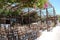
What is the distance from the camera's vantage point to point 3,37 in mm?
8266

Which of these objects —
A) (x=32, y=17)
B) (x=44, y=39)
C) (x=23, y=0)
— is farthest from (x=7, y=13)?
(x=23, y=0)

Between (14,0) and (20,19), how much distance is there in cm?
942

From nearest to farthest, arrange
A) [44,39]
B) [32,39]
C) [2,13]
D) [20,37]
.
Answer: [20,37] → [32,39] → [44,39] → [2,13]

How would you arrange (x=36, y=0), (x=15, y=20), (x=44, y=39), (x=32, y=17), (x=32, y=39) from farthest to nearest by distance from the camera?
1. (x=32, y=17)
2. (x=15, y=20)
3. (x=44, y=39)
4. (x=32, y=39)
5. (x=36, y=0)

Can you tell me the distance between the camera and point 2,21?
14.6m

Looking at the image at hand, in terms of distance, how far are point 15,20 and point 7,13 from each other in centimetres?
169

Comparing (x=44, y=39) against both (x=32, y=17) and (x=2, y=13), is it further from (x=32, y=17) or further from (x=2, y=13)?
(x=32, y=17)

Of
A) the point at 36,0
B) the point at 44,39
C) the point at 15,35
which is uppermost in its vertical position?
the point at 36,0

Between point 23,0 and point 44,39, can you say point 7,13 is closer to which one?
point 44,39

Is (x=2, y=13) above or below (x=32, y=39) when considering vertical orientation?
above

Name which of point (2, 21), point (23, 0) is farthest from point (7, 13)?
point (23, 0)

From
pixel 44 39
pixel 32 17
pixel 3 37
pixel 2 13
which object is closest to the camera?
pixel 3 37

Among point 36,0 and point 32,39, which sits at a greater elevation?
point 36,0

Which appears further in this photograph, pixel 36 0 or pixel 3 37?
pixel 3 37
